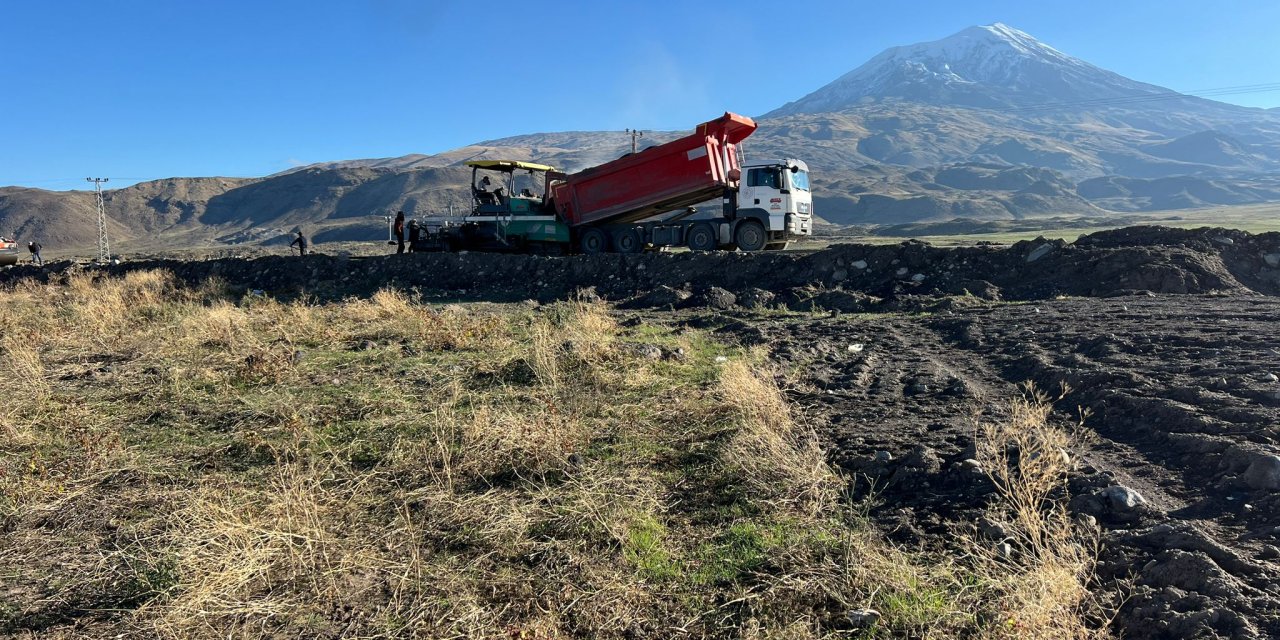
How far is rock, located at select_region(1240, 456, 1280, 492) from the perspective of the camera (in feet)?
10.9

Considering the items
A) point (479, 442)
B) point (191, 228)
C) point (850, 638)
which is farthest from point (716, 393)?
point (191, 228)

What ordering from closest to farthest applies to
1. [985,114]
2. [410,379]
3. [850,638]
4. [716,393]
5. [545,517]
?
[850,638], [545,517], [716,393], [410,379], [985,114]

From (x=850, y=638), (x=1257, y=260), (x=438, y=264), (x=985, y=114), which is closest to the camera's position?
(x=850, y=638)

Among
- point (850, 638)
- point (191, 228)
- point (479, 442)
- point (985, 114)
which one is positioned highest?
point (985, 114)

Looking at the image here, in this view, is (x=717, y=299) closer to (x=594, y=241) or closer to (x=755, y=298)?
(x=755, y=298)

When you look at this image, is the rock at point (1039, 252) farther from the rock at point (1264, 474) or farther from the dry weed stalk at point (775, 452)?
the rock at point (1264, 474)

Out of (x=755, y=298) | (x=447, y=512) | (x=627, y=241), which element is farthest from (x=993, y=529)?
(x=627, y=241)

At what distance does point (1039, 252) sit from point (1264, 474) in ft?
33.0

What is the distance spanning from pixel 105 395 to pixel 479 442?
429 centimetres

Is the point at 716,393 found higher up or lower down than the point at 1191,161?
lower down

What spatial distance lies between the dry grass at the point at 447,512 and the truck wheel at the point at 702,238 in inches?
363

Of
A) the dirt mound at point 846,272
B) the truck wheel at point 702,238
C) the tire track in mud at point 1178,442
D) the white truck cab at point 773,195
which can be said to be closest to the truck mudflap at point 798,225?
A: the white truck cab at point 773,195

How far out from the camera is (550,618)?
2666 millimetres

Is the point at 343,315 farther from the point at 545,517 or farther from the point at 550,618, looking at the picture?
the point at 550,618
